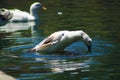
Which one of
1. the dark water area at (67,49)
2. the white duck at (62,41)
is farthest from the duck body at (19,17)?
the white duck at (62,41)

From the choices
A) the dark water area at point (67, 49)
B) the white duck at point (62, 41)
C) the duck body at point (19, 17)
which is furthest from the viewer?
the duck body at point (19, 17)

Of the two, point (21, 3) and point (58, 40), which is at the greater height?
point (58, 40)

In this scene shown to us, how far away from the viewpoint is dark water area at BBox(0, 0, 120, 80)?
12.0 m

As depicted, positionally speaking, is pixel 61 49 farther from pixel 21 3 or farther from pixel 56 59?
pixel 21 3

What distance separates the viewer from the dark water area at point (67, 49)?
12.0 m

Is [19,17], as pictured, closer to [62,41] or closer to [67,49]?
[67,49]

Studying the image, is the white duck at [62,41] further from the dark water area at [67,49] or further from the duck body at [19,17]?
the duck body at [19,17]

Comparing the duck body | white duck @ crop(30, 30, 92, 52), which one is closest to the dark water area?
white duck @ crop(30, 30, 92, 52)

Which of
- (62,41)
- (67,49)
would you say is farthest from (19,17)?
(62,41)

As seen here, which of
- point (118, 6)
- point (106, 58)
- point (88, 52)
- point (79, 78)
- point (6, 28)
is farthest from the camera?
point (118, 6)

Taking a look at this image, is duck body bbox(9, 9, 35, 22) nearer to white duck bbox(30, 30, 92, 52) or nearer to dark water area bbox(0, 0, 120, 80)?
dark water area bbox(0, 0, 120, 80)

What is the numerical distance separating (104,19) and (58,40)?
8.06 metres

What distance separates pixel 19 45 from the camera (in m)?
15.5

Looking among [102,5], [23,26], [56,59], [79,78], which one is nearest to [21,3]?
[102,5]
